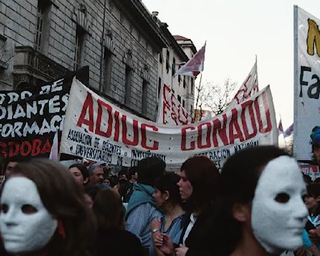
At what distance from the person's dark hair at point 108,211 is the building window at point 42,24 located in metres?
15.6

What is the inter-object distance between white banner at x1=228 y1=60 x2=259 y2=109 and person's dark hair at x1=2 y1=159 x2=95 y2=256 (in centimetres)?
621

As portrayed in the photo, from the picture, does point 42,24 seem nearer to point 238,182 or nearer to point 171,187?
point 171,187

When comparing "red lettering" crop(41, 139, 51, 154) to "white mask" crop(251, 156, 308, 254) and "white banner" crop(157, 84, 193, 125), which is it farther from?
"white mask" crop(251, 156, 308, 254)

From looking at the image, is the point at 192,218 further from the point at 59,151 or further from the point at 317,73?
Result: the point at 317,73

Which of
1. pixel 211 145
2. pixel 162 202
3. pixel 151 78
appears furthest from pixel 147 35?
pixel 162 202

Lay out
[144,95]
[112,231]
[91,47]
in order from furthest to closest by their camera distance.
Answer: [144,95], [91,47], [112,231]

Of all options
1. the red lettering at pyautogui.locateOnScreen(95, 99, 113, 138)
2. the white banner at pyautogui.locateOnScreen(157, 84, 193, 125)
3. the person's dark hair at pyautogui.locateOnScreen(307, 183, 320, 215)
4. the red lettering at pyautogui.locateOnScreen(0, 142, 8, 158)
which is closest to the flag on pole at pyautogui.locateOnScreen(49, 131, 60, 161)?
the red lettering at pyautogui.locateOnScreen(95, 99, 113, 138)

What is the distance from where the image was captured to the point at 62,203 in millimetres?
2232

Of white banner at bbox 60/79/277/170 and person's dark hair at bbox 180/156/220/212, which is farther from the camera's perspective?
white banner at bbox 60/79/277/170

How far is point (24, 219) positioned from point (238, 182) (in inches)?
36.7

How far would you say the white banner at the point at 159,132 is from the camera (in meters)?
6.04

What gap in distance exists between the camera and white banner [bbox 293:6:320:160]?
220 inches

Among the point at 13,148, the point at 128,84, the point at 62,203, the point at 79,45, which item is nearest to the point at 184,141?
the point at 13,148

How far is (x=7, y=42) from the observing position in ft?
52.1
